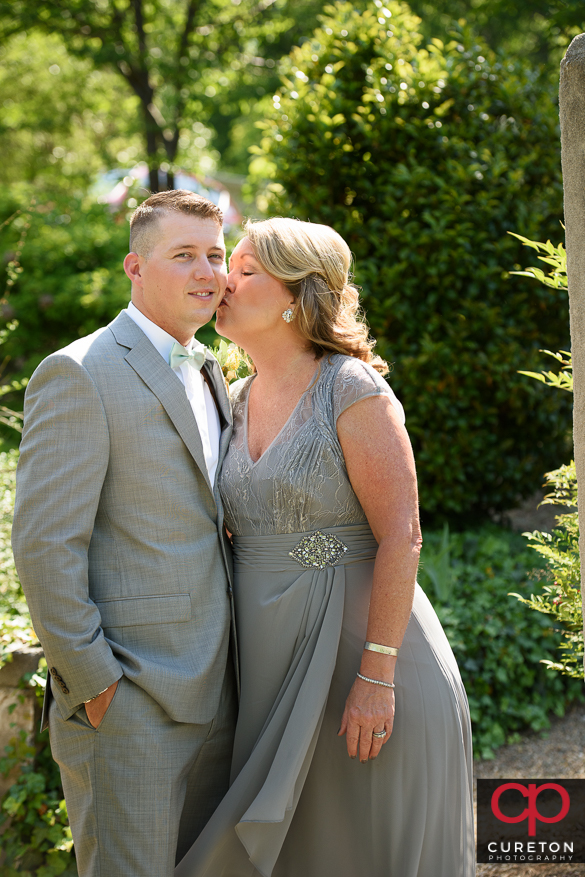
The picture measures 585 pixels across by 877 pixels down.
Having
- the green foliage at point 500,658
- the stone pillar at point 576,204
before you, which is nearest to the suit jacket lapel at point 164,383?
the stone pillar at point 576,204

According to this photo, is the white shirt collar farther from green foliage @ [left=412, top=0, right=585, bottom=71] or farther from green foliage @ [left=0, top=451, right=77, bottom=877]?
A: green foliage @ [left=412, top=0, right=585, bottom=71]

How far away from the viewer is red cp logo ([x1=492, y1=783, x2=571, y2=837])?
276 cm

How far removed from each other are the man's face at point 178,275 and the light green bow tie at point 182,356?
0.08m

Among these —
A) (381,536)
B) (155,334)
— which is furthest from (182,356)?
(381,536)

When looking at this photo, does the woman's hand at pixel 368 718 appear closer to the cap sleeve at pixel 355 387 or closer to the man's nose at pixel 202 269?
the cap sleeve at pixel 355 387

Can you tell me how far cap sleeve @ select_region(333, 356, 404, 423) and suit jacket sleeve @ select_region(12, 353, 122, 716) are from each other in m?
0.76

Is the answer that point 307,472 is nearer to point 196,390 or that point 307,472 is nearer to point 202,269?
point 196,390

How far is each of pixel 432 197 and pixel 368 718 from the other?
352 cm

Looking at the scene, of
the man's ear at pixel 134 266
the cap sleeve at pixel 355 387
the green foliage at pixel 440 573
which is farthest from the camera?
the green foliage at pixel 440 573

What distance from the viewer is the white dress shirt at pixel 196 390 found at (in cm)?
248

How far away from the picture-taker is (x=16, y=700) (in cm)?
316

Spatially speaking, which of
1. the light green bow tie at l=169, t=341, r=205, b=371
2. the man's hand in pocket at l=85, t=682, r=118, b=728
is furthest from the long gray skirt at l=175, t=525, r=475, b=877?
the light green bow tie at l=169, t=341, r=205, b=371

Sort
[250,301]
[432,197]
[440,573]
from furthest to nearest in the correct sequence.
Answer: [432,197] → [440,573] → [250,301]

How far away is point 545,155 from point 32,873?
513 centimetres
